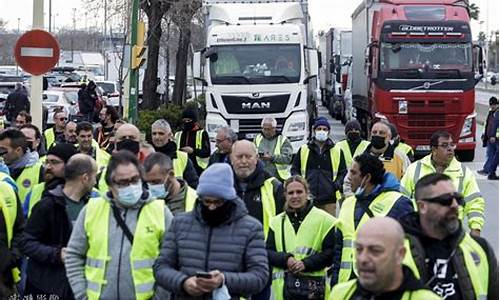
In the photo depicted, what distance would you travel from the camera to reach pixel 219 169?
20.7 ft

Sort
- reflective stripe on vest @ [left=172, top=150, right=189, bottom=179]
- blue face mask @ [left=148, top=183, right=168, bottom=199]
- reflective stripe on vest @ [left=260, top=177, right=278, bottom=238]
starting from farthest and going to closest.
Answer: reflective stripe on vest @ [left=172, top=150, right=189, bottom=179] → reflective stripe on vest @ [left=260, top=177, right=278, bottom=238] → blue face mask @ [left=148, top=183, right=168, bottom=199]

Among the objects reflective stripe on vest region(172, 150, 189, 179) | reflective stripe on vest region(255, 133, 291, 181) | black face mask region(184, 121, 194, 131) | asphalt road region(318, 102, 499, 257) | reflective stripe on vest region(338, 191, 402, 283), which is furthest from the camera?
asphalt road region(318, 102, 499, 257)

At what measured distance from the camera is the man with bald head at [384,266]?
457 cm

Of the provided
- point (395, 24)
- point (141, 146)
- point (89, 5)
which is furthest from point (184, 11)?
point (141, 146)

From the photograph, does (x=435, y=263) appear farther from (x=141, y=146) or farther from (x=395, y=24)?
(x=395, y=24)

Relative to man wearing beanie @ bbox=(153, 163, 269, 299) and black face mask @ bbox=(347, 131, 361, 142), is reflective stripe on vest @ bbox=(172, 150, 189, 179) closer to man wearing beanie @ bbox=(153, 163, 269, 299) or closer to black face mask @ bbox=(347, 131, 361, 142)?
black face mask @ bbox=(347, 131, 361, 142)

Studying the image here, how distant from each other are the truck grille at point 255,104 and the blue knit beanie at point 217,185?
1680 centimetres

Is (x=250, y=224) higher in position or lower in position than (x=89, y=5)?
lower

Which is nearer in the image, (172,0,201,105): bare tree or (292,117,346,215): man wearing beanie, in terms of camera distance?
(292,117,346,215): man wearing beanie

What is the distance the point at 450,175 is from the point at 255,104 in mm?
13471

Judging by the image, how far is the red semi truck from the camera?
25.5m

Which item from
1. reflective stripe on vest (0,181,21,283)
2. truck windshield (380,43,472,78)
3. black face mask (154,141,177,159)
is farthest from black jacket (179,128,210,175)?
truck windshield (380,43,472,78)

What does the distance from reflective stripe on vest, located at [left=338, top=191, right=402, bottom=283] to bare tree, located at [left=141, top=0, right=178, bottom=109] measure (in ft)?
80.9

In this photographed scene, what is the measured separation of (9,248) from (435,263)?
3295 millimetres
